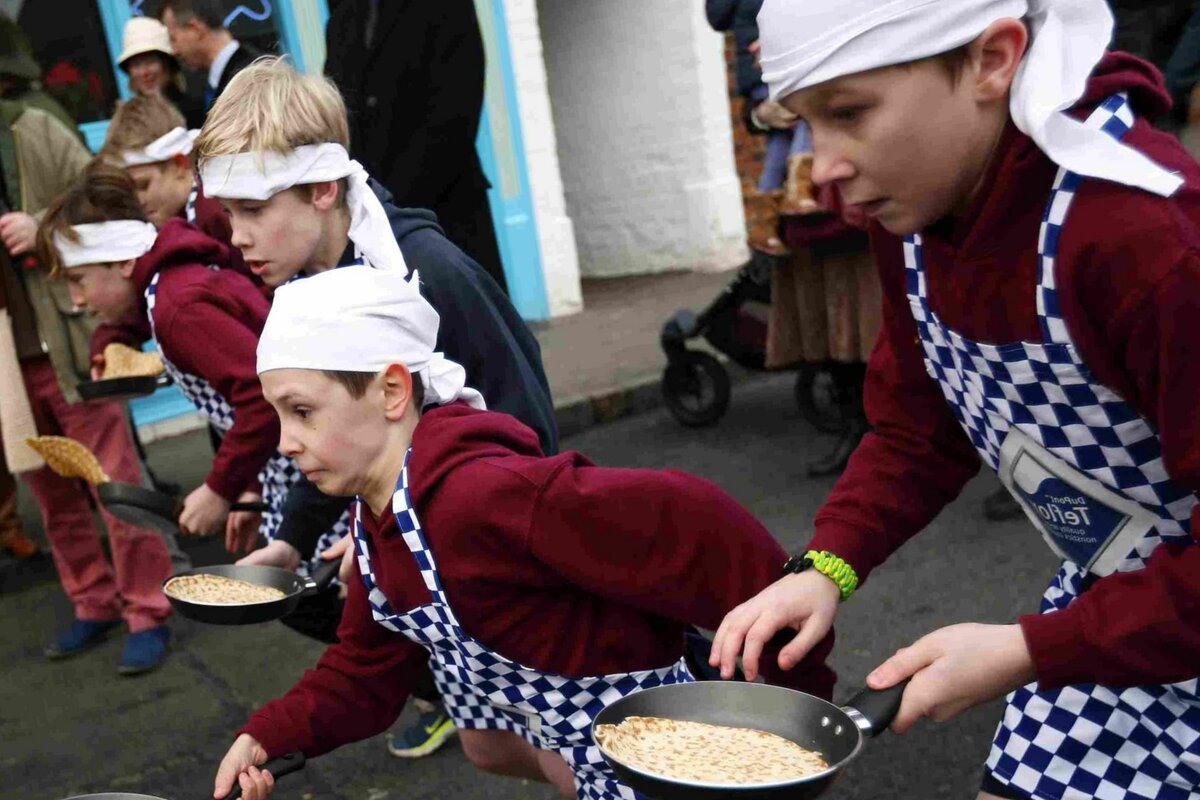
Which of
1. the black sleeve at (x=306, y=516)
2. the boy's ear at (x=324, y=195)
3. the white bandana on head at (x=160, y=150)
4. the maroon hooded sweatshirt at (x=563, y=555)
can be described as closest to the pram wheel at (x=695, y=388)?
the white bandana on head at (x=160, y=150)

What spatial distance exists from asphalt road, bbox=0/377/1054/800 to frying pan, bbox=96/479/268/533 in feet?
2.62

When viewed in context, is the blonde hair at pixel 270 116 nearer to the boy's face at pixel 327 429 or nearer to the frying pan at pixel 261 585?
the boy's face at pixel 327 429

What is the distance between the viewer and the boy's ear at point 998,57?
1.57 m

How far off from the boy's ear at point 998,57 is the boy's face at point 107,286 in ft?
9.48

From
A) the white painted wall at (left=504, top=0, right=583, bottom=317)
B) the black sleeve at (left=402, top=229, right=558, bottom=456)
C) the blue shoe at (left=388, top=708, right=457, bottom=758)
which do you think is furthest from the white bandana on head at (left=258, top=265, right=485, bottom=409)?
the white painted wall at (left=504, top=0, right=583, bottom=317)

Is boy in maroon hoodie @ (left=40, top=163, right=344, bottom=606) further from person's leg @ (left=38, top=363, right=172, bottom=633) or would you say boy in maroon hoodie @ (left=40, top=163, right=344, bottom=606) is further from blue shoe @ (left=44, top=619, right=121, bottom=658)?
blue shoe @ (left=44, top=619, right=121, bottom=658)

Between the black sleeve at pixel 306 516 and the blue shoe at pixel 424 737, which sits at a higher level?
the black sleeve at pixel 306 516

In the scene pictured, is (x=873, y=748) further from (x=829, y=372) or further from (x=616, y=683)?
(x=829, y=372)

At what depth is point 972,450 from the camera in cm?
213

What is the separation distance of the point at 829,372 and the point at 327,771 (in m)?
3.01

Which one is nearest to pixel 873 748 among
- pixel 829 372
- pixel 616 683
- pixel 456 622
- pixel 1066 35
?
pixel 616 683

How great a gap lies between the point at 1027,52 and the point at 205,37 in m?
4.22

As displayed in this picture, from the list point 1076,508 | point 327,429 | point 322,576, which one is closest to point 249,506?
point 322,576

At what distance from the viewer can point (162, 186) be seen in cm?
434
